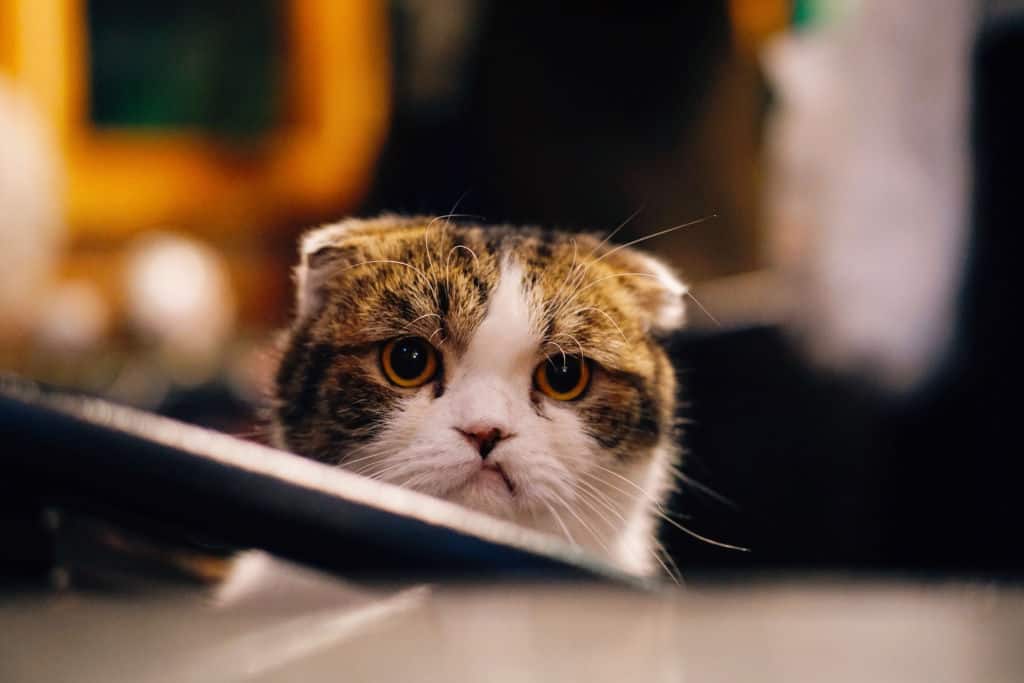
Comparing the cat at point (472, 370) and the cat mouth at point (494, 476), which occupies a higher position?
the cat at point (472, 370)

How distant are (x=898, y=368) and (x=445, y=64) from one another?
564 mm

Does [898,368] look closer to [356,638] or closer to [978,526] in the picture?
[978,526]

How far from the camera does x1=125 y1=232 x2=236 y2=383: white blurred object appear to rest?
0.75 meters

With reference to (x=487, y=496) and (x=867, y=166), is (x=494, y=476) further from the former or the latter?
(x=867, y=166)

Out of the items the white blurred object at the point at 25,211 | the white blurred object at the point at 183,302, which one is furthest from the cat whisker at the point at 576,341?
the white blurred object at the point at 25,211

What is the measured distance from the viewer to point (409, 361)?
32 centimetres

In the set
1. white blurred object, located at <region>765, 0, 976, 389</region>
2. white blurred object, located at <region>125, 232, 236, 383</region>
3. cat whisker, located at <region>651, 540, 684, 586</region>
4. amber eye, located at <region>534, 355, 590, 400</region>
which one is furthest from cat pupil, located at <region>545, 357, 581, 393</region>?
white blurred object, located at <region>125, 232, 236, 383</region>

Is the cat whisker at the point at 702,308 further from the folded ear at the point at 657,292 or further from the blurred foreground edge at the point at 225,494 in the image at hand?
the blurred foreground edge at the point at 225,494

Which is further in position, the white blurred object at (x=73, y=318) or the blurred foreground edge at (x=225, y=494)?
the white blurred object at (x=73, y=318)

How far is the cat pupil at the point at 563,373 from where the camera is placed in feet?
1.09

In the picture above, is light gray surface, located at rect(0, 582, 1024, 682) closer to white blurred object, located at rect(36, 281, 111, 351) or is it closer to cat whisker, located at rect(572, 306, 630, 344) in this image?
cat whisker, located at rect(572, 306, 630, 344)

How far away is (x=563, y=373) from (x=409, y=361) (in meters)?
0.06

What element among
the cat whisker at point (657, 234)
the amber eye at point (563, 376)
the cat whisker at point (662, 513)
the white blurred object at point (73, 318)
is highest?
the cat whisker at point (657, 234)

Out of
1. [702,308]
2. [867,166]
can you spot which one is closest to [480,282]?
[702,308]
